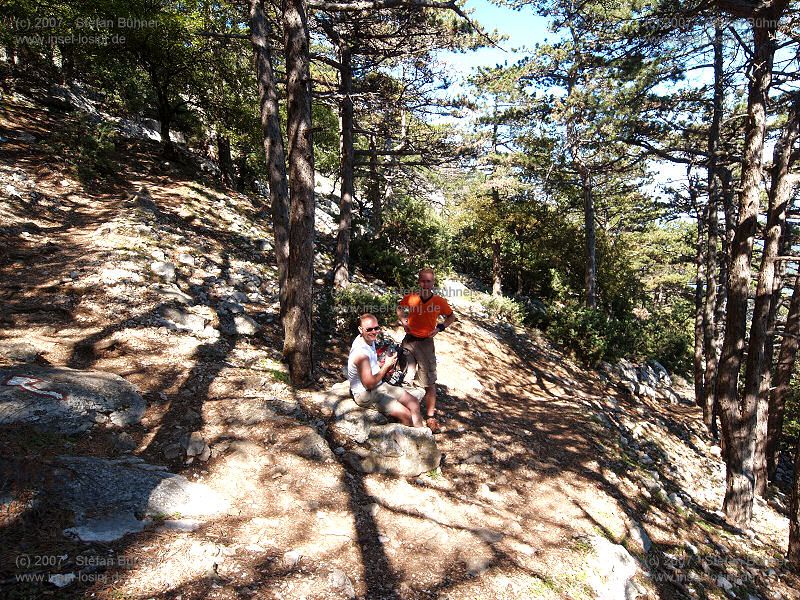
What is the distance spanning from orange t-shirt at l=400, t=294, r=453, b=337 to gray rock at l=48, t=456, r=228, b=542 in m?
3.00

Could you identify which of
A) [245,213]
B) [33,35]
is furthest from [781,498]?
[33,35]

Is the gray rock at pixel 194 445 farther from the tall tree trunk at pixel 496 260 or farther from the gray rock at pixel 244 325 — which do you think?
the tall tree trunk at pixel 496 260

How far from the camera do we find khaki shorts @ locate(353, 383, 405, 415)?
4.71 metres

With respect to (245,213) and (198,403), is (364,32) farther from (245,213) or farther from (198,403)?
(198,403)

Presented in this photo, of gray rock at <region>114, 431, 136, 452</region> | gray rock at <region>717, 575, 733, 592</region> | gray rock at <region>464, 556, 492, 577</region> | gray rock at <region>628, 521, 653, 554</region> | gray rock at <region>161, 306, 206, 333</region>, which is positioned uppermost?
gray rock at <region>161, 306, 206, 333</region>

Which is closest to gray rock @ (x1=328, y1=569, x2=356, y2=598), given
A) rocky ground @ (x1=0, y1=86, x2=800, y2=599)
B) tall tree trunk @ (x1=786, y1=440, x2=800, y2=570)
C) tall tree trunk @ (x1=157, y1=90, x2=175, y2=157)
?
rocky ground @ (x1=0, y1=86, x2=800, y2=599)

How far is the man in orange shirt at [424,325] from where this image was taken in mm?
5291

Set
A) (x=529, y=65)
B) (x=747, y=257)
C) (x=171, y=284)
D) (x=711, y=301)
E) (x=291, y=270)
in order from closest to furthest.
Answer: (x=291, y=270)
(x=747, y=257)
(x=171, y=284)
(x=711, y=301)
(x=529, y=65)

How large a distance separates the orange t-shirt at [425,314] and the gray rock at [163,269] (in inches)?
174

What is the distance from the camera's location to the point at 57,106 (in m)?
11.7

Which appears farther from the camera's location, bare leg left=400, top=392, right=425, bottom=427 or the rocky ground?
bare leg left=400, top=392, right=425, bottom=427

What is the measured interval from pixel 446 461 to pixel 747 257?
530 centimetres

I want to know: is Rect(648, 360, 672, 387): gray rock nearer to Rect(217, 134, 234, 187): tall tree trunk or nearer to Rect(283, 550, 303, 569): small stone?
Rect(283, 550, 303, 569): small stone

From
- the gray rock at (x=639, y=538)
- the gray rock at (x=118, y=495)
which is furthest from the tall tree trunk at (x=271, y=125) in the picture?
the gray rock at (x=639, y=538)
